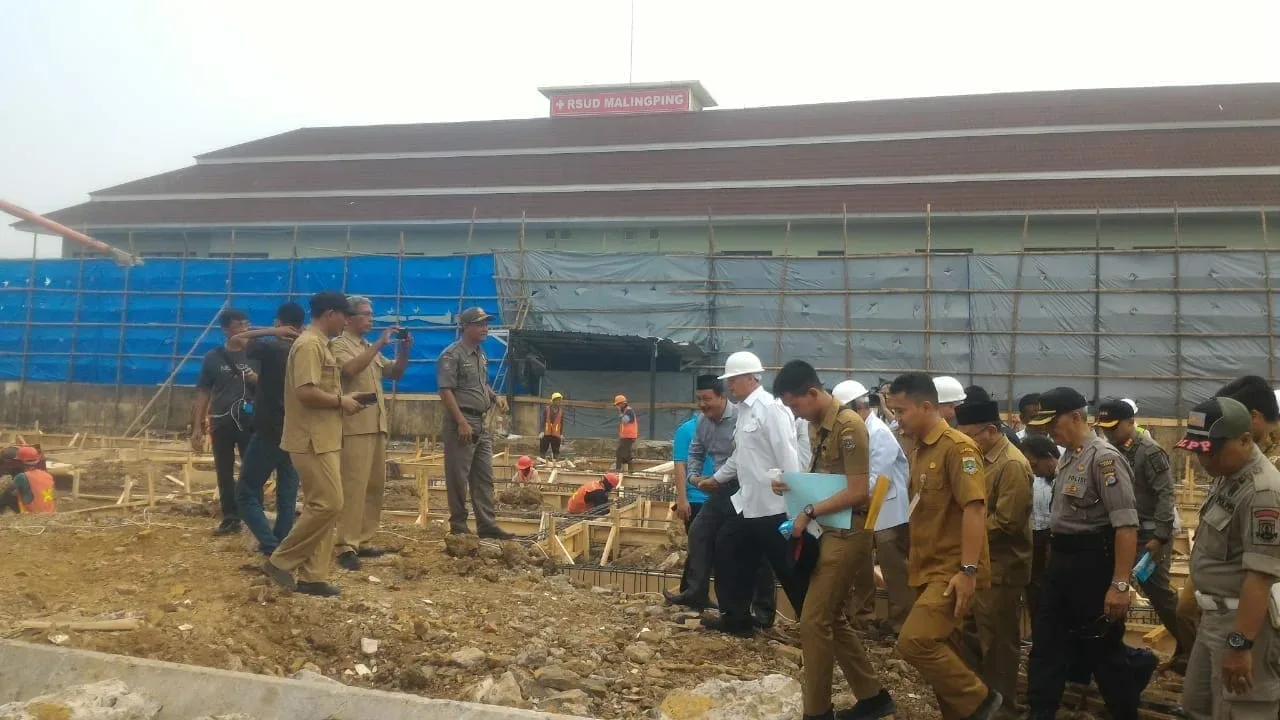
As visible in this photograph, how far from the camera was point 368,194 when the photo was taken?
2645 cm

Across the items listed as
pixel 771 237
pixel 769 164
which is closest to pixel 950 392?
pixel 771 237

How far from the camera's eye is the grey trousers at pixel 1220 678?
148 inches

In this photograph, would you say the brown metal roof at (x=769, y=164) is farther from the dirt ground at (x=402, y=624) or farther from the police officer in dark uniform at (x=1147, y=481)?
the dirt ground at (x=402, y=624)

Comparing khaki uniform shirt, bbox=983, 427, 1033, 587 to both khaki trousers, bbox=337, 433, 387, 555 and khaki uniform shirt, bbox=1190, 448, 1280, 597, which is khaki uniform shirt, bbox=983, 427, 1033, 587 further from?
khaki trousers, bbox=337, 433, 387, 555

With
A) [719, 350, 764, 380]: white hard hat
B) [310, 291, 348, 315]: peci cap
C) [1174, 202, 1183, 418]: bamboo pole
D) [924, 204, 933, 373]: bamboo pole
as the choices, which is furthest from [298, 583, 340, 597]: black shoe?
[1174, 202, 1183, 418]: bamboo pole

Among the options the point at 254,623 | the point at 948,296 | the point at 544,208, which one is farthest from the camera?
the point at 544,208

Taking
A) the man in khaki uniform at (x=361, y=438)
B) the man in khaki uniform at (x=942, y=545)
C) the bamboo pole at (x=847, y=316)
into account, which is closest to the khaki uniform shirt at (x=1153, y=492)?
the man in khaki uniform at (x=942, y=545)

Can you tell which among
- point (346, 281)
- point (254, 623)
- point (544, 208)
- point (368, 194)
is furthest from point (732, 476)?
point (368, 194)

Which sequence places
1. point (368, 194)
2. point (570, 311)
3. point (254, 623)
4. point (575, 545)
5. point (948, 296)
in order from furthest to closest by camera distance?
point (368, 194), point (570, 311), point (948, 296), point (575, 545), point (254, 623)

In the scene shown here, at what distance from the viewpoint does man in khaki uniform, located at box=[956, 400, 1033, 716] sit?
17.0 feet

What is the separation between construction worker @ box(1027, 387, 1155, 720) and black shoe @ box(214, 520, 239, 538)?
579 centimetres

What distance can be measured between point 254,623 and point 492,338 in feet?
49.4

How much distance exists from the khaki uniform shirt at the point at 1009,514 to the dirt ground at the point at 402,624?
913 mm

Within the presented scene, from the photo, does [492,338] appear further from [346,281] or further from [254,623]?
[254,623]
